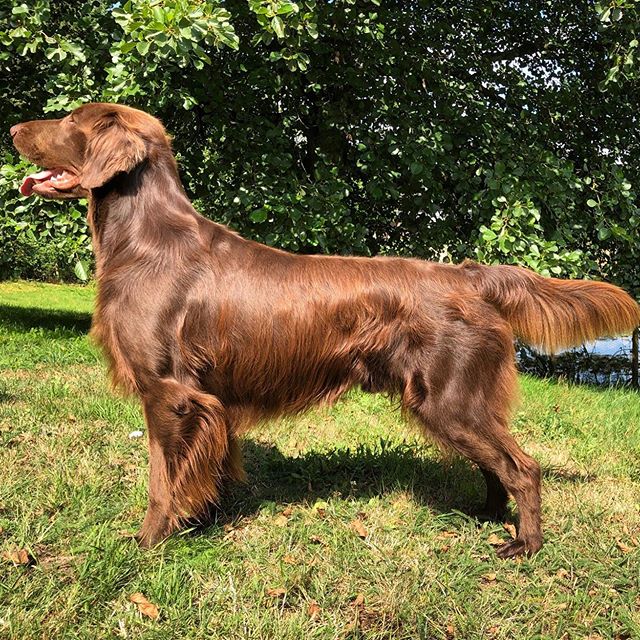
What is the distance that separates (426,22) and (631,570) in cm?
705

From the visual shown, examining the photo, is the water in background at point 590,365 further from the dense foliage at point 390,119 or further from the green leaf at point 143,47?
the green leaf at point 143,47

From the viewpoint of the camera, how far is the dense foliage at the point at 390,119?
629cm

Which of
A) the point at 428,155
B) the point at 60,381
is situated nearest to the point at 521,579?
the point at 60,381

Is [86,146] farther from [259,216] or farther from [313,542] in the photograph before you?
[259,216]

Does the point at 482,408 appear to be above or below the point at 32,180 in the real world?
below

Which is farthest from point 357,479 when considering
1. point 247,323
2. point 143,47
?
point 143,47

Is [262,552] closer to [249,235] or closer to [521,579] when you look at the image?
[521,579]

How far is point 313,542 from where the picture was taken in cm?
302

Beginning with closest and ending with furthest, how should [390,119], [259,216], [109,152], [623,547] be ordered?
[109,152] < [623,547] < [259,216] < [390,119]

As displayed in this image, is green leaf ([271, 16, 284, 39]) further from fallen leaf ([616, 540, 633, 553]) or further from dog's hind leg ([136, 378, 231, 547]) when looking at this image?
fallen leaf ([616, 540, 633, 553])

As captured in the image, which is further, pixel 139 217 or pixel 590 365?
pixel 590 365

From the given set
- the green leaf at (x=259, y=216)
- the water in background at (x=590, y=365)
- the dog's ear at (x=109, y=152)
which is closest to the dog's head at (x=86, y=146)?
the dog's ear at (x=109, y=152)

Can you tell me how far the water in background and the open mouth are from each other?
790cm

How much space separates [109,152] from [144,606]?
75.0 inches
